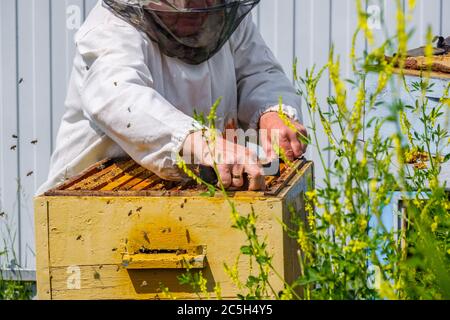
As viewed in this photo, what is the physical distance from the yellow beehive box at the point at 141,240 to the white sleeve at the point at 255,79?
84cm

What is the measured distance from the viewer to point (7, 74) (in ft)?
16.3

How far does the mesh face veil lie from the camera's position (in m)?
2.52

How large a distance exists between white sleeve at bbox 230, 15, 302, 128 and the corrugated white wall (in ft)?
5.29

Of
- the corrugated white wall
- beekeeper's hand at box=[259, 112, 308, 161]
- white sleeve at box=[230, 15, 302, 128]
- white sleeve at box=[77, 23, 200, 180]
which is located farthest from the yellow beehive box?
the corrugated white wall

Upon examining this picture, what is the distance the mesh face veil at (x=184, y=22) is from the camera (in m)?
2.52

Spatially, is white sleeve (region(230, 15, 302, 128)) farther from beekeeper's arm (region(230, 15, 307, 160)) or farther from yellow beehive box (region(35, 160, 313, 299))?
yellow beehive box (region(35, 160, 313, 299))

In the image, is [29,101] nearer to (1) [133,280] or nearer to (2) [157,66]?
(2) [157,66]

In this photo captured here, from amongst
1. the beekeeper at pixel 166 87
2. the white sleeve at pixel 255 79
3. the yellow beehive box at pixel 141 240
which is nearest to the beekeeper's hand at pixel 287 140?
the beekeeper at pixel 166 87

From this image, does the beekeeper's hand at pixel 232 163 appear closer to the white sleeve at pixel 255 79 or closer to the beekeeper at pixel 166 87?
the beekeeper at pixel 166 87

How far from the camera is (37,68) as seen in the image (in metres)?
4.95

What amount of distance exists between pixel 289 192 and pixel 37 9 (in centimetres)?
321

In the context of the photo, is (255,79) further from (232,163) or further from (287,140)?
(232,163)

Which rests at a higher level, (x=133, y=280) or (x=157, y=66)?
(x=157, y=66)
